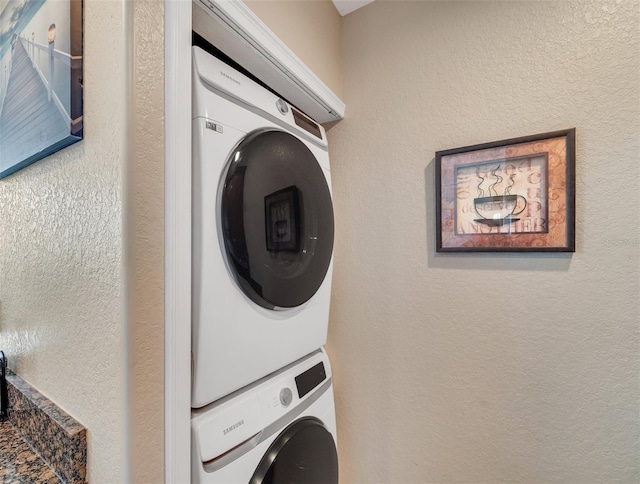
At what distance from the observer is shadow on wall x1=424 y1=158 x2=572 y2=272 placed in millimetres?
926

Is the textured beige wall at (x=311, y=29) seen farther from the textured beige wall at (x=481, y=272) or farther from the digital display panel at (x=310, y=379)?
the digital display panel at (x=310, y=379)

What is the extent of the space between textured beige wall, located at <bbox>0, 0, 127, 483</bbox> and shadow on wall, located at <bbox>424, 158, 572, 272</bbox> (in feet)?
3.44

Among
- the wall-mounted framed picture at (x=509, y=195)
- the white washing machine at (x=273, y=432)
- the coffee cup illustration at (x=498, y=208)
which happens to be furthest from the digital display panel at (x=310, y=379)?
the coffee cup illustration at (x=498, y=208)

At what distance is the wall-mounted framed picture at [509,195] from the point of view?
0.90 m

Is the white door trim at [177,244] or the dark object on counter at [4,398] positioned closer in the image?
the white door trim at [177,244]

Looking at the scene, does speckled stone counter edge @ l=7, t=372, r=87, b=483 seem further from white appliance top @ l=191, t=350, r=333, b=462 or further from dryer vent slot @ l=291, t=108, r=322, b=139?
dryer vent slot @ l=291, t=108, r=322, b=139

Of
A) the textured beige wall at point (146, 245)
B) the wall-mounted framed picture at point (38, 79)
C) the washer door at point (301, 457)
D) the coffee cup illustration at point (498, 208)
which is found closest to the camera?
the textured beige wall at point (146, 245)

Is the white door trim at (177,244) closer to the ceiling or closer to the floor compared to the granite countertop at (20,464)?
closer to the ceiling

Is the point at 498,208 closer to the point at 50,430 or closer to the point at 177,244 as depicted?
the point at 177,244

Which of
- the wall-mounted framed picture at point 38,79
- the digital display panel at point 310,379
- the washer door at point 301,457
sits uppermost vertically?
the wall-mounted framed picture at point 38,79

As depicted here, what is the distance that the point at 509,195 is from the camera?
98 centimetres

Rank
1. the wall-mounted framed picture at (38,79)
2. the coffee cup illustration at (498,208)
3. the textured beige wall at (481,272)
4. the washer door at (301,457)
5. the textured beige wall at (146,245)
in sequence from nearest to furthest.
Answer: the textured beige wall at (146,245), the wall-mounted framed picture at (38,79), the washer door at (301,457), the textured beige wall at (481,272), the coffee cup illustration at (498,208)

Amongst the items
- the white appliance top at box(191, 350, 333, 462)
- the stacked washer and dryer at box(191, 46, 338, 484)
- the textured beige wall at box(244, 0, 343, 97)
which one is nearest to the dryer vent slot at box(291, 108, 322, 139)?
the stacked washer and dryer at box(191, 46, 338, 484)

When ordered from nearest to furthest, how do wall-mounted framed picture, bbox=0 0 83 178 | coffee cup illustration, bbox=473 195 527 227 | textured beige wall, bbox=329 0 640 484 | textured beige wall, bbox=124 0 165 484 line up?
textured beige wall, bbox=124 0 165 484
wall-mounted framed picture, bbox=0 0 83 178
textured beige wall, bbox=329 0 640 484
coffee cup illustration, bbox=473 195 527 227
